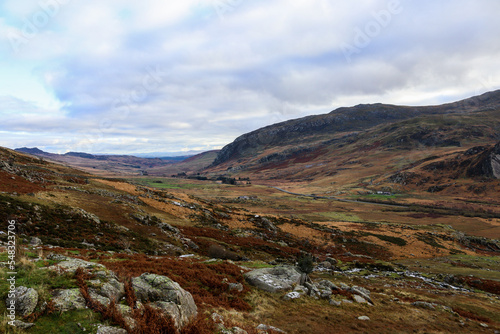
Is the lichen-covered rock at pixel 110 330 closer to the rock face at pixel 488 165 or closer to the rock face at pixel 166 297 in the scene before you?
the rock face at pixel 166 297

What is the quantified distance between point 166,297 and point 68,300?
399cm

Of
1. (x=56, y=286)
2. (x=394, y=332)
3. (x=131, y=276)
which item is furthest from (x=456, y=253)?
(x=56, y=286)

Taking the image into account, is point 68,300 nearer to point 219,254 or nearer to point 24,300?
point 24,300

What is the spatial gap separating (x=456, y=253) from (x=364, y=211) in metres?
48.3

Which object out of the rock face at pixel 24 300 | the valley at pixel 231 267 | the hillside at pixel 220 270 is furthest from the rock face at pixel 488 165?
the rock face at pixel 24 300

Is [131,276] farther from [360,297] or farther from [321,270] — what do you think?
[321,270]

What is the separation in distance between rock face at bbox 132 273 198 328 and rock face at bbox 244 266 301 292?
24.7 feet

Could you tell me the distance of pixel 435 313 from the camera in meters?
17.7

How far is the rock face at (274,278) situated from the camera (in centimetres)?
1786

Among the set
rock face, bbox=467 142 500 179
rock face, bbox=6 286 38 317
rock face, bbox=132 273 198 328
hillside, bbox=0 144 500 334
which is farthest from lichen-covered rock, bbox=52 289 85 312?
rock face, bbox=467 142 500 179

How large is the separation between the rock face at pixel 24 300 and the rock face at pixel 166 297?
3966 mm

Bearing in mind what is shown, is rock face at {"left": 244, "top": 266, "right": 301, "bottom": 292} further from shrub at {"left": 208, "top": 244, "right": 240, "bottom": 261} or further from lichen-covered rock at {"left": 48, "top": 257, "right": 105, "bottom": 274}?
lichen-covered rock at {"left": 48, "top": 257, "right": 105, "bottom": 274}

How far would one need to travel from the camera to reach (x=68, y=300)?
336 inches

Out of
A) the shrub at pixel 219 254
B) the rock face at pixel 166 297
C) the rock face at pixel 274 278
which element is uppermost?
the rock face at pixel 166 297
